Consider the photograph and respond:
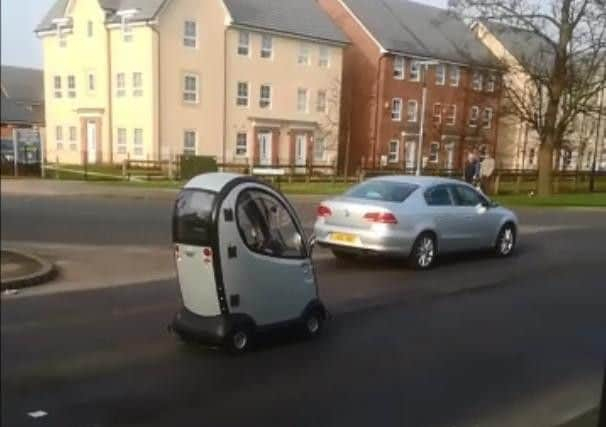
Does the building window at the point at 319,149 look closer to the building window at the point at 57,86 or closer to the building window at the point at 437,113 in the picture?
the building window at the point at 437,113

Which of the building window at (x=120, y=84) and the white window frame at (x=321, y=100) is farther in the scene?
the white window frame at (x=321, y=100)

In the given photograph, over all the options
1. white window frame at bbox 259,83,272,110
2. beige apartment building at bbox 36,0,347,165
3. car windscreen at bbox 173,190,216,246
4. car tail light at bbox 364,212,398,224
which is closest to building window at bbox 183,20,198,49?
beige apartment building at bbox 36,0,347,165

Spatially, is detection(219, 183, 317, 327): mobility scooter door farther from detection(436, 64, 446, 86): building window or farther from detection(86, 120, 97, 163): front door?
detection(86, 120, 97, 163): front door

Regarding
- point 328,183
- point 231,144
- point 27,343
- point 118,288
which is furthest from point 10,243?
point 328,183

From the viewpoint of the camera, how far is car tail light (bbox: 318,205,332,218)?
9.51 feet

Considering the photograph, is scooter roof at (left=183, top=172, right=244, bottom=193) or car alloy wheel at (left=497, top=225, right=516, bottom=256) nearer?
scooter roof at (left=183, top=172, right=244, bottom=193)

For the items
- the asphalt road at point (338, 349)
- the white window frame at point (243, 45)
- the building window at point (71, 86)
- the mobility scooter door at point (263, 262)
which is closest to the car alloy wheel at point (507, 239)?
the asphalt road at point (338, 349)

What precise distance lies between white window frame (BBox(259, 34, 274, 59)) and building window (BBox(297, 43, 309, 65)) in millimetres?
136

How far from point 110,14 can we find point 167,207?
717mm

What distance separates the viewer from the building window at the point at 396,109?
2.14m

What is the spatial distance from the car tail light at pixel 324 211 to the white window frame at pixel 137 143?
1.24 m

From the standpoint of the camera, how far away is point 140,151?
1.67 m

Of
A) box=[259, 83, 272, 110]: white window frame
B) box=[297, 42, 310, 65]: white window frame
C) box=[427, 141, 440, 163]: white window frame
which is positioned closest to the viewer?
box=[259, 83, 272, 110]: white window frame

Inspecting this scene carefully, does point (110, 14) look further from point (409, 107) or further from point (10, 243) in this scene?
point (409, 107)
